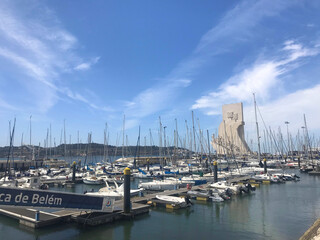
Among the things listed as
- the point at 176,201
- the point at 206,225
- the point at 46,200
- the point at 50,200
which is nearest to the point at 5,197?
the point at 46,200

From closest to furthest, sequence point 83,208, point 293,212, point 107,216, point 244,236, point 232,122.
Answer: point 244,236 → point 83,208 → point 107,216 → point 293,212 → point 232,122

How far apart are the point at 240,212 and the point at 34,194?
18.8 metres

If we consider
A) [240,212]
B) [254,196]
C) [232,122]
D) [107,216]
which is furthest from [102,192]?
[232,122]

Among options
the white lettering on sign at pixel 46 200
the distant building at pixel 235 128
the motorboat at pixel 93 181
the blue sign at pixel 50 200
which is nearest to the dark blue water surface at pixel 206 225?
the blue sign at pixel 50 200

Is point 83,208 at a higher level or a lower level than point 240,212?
higher

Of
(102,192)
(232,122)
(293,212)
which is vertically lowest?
(293,212)

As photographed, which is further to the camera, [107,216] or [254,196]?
[254,196]

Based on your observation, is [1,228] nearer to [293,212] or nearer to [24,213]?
[24,213]

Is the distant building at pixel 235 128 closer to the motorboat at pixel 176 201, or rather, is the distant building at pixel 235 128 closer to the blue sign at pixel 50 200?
the motorboat at pixel 176 201

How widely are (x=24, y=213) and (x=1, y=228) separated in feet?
5.97

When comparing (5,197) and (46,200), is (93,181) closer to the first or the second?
(46,200)

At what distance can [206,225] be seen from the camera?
67.7ft

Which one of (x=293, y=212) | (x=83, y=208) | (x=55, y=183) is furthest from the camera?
(x=55, y=183)

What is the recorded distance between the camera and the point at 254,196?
33.6 meters
